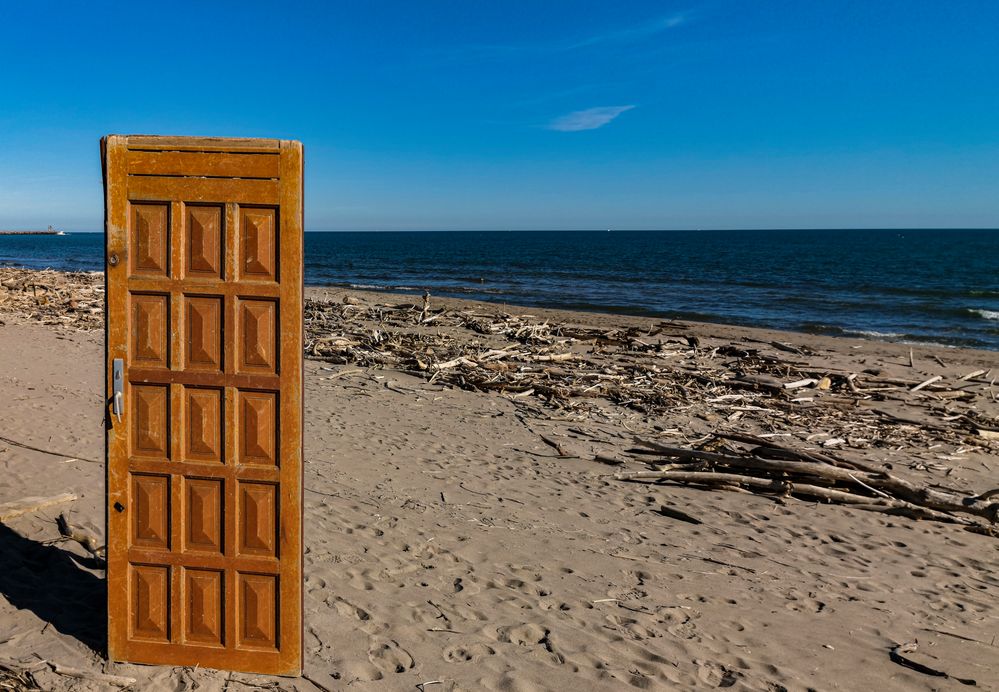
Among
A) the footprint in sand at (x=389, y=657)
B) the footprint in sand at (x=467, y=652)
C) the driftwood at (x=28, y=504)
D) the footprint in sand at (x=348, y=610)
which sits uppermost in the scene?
the driftwood at (x=28, y=504)

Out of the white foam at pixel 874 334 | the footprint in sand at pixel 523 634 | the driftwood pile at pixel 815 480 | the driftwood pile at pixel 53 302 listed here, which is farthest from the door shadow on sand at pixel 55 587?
the white foam at pixel 874 334

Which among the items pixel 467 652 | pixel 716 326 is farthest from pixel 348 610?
pixel 716 326

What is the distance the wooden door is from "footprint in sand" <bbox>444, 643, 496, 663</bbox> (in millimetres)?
859

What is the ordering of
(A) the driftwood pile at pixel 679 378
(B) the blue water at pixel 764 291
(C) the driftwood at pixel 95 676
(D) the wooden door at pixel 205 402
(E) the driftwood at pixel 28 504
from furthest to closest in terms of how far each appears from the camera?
1. (B) the blue water at pixel 764 291
2. (A) the driftwood pile at pixel 679 378
3. (E) the driftwood at pixel 28 504
4. (C) the driftwood at pixel 95 676
5. (D) the wooden door at pixel 205 402

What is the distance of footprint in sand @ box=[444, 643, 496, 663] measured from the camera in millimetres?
3795

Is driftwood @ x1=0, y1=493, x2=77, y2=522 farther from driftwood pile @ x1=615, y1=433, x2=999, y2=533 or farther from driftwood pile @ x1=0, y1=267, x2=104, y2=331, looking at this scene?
driftwood pile @ x1=0, y1=267, x2=104, y2=331

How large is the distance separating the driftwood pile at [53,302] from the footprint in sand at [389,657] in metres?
15.2

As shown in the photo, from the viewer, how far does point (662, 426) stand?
31.6 ft

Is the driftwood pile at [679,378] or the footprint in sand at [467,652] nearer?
the footprint in sand at [467,652]

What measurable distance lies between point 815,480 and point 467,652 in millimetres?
4990

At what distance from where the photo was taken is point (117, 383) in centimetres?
313

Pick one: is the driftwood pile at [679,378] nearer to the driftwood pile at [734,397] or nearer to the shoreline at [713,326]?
the driftwood pile at [734,397]

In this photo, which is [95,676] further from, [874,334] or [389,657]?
[874,334]

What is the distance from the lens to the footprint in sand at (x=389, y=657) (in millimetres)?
3646
